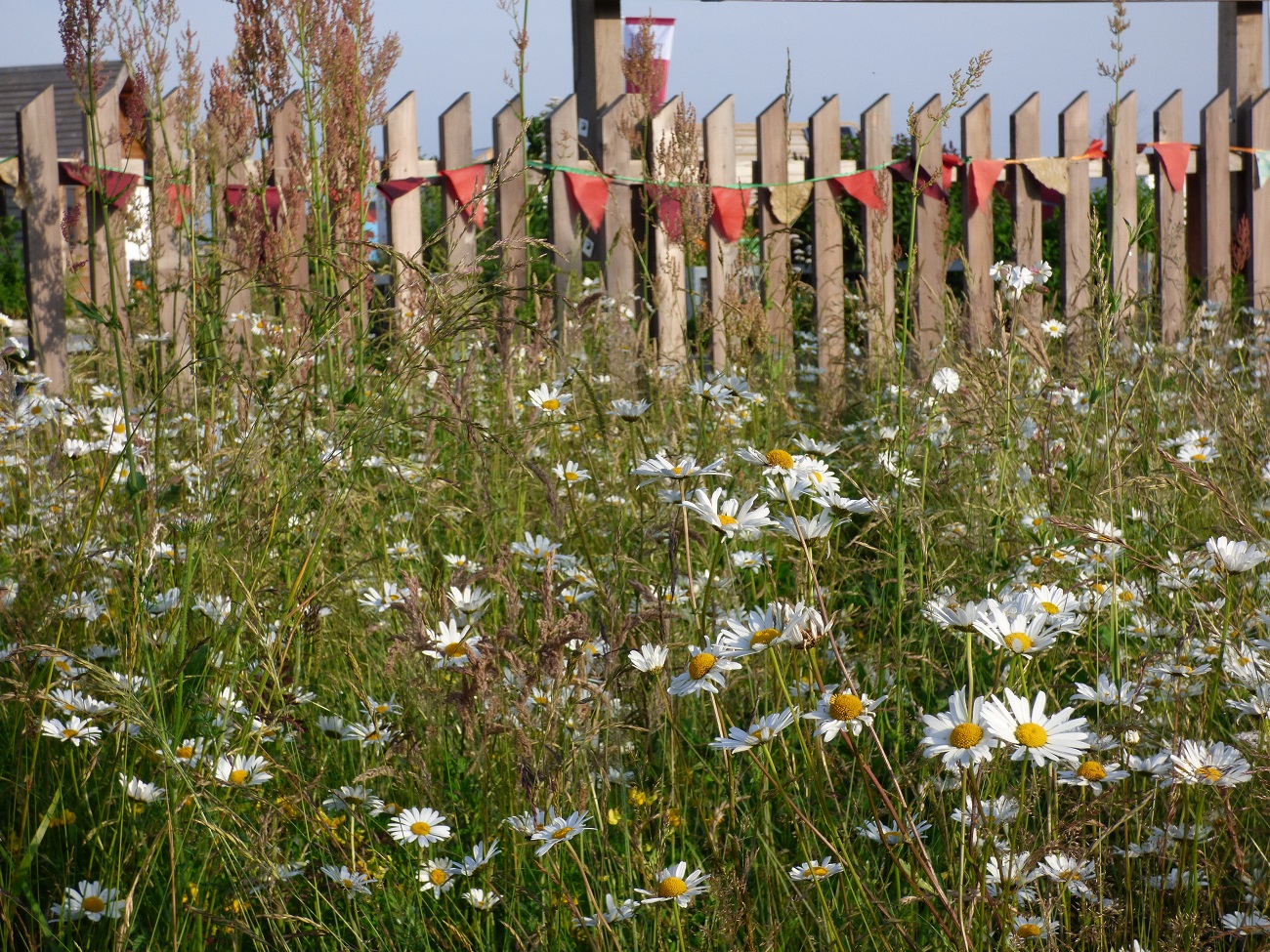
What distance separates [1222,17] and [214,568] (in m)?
7.59

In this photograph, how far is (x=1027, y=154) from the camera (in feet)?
20.1

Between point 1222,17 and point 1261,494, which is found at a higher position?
point 1222,17

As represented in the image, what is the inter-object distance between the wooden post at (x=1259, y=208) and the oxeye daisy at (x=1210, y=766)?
6350 millimetres

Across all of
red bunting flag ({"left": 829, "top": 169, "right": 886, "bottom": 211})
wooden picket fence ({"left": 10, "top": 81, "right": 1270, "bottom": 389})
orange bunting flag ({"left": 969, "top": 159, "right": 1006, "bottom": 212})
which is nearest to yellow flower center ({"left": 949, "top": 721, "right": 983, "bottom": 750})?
wooden picket fence ({"left": 10, "top": 81, "right": 1270, "bottom": 389})

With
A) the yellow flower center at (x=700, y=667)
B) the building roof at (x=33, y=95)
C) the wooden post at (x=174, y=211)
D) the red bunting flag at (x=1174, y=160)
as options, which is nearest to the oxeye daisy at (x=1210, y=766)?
the yellow flower center at (x=700, y=667)

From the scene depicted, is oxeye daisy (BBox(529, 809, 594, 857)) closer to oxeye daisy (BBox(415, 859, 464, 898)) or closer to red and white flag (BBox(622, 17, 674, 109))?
oxeye daisy (BBox(415, 859, 464, 898))

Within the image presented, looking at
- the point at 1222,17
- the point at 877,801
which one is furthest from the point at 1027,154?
the point at 877,801

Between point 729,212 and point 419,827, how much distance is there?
4.23m

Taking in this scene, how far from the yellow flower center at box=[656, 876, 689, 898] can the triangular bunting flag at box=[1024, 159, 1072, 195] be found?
18.8ft

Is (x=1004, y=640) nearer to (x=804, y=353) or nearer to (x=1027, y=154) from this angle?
(x=804, y=353)

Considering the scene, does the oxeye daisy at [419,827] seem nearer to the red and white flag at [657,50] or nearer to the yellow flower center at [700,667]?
the yellow flower center at [700,667]

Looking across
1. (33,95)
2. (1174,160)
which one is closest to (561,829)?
(1174,160)

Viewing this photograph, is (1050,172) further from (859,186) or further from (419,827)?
(419,827)

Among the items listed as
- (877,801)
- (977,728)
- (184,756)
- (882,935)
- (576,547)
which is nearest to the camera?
(977,728)
